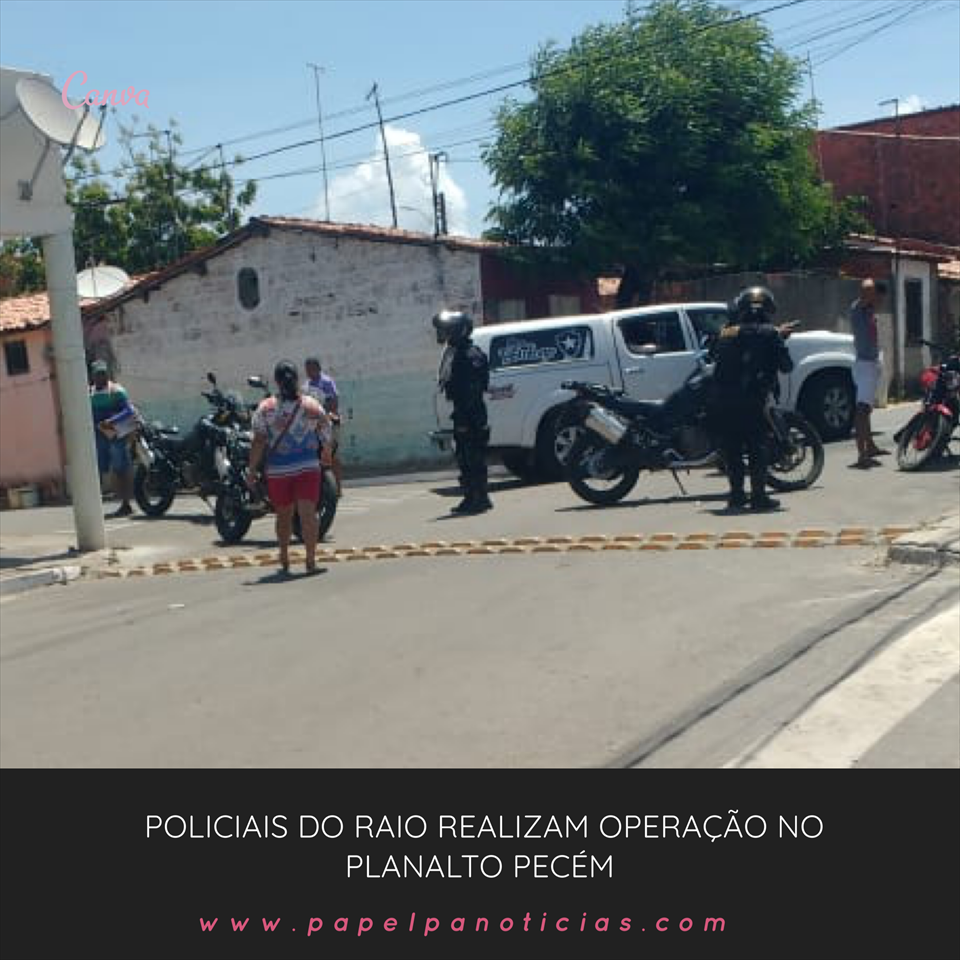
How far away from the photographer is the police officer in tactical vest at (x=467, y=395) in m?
12.8

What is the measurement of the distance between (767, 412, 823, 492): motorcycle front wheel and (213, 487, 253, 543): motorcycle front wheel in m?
4.83

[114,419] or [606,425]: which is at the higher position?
[114,419]

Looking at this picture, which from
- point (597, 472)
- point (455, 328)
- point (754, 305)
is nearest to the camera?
point (754, 305)

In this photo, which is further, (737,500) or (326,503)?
(326,503)

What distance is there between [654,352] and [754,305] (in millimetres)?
4522

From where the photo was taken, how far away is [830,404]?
1616cm

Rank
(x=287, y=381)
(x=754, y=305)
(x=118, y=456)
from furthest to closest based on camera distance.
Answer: (x=118, y=456), (x=754, y=305), (x=287, y=381)

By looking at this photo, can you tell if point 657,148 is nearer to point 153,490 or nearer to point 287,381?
point 153,490

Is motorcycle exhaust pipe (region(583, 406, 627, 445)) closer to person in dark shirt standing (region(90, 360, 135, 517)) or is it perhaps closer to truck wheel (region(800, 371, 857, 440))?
truck wheel (region(800, 371, 857, 440))

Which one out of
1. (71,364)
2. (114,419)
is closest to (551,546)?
(71,364)

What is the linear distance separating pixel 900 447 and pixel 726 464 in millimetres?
2454

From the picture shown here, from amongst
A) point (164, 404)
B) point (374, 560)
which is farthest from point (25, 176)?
point (164, 404)

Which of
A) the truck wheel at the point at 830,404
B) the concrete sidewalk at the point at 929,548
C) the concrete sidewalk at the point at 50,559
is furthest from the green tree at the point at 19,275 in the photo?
the concrete sidewalk at the point at 929,548

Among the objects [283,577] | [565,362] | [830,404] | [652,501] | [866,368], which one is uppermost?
[565,362]
